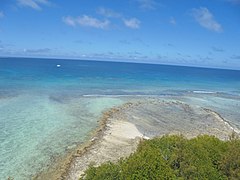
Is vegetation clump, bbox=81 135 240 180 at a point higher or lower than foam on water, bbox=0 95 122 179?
higher

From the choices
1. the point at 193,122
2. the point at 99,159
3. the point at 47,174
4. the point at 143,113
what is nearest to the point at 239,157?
the point at 99,159

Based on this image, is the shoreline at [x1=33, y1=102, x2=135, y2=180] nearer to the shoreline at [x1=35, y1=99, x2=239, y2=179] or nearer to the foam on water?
the shoreline at [x1=35, y1=99, x2=239, y2=179]

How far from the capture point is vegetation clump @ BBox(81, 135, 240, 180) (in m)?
13.5

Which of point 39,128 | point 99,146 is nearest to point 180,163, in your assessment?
point 99,146

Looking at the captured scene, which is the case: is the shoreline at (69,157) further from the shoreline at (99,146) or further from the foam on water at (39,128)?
the foam on water at (39,128)

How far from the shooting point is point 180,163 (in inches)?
585

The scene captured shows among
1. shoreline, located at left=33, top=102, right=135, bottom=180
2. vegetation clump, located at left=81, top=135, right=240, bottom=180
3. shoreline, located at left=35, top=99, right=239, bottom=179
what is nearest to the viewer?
vegetation clump, located at left=81, top=135, right=240, bottom=180

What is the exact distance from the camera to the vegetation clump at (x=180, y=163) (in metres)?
13.5

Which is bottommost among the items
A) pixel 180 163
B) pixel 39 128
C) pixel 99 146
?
pixel 39 128

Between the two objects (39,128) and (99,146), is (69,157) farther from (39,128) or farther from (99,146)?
(39,128)

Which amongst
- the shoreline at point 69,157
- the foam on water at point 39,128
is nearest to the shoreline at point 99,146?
the shoreline at point 69,157

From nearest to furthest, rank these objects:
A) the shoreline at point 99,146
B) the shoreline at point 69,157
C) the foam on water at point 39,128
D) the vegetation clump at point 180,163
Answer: the vegetation clump at point 180,163
the shoreline at point 69,157
the shoreline at point 99,146
the foam on water at point 39,128

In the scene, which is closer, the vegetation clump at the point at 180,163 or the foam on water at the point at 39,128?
the vegetation clump at the point at 180,163

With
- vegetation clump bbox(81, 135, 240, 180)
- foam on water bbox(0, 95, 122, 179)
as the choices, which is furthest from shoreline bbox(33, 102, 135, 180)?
vegetation clump bbox(81, 135, 240, 180)
